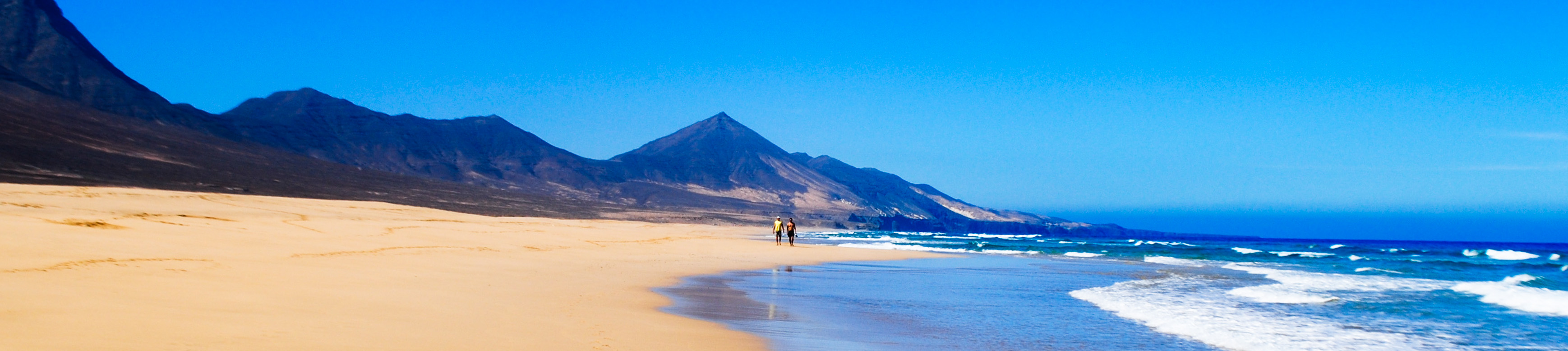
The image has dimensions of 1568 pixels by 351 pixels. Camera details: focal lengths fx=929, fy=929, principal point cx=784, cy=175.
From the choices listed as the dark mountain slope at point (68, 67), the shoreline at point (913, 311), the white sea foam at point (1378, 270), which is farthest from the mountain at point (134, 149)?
the white sea foam at point (1378, 270)

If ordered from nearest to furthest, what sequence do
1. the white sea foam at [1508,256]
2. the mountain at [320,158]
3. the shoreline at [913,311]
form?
1. the shoreline at [913,311]
2. the white sea foam at [1508,256]
3. the mountain at [320,158]

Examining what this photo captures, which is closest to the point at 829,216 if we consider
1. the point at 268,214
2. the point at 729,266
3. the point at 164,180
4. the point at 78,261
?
the point at 164,180

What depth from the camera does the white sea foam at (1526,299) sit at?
1295cm

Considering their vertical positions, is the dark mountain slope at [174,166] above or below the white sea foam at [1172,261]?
above

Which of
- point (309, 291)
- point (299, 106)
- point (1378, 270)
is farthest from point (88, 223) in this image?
point (299, 106)

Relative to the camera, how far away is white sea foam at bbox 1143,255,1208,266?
99.5ft

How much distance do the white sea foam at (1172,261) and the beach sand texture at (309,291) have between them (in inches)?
623

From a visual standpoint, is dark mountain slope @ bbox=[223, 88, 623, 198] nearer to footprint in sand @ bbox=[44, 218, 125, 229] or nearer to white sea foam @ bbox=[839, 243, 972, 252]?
white sea foam @ bbox=[839, 243, 972, 252]

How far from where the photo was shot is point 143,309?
22.1 feet

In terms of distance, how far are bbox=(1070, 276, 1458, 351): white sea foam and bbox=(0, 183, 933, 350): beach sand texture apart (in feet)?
16.4

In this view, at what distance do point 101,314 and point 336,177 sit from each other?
9107 centimetres

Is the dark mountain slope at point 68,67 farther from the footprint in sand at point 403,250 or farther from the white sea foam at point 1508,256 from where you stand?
the white sea foam at point 1508,256

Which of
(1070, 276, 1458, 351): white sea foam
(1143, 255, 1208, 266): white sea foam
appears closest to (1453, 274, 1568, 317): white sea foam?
(1070, 276, 1458, 351): white sea foam

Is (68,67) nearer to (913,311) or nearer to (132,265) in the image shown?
(132,265)
